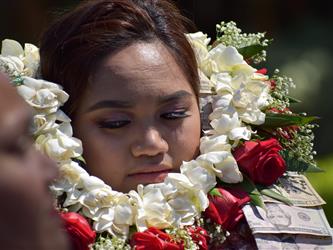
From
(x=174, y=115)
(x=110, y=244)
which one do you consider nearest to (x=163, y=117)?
(x=174, y=115)

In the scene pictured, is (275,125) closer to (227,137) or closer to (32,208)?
(227,137)

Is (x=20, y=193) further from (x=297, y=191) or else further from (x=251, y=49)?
(x=251, y=49)

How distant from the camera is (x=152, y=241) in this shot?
1.88 m

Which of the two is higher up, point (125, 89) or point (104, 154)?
point (125, 89)

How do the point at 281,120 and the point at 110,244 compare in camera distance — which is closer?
the point at 110,244

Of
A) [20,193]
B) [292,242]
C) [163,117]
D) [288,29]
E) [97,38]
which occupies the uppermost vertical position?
[20,193]

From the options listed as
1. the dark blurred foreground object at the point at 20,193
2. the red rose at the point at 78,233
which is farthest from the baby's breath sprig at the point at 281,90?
the dark blurred foreground object at the point at 20,193

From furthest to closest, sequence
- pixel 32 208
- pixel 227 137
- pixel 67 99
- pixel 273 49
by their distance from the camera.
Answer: pixel 273 49, pixel 227 137, pixel 67 99, pixel 32 208

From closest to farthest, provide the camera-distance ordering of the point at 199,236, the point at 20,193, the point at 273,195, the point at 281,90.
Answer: the point at 20,193, the point at 199,236, the point at 273,195, the point at 281,90

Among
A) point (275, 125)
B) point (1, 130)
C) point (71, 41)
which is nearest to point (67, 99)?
point (71, 41)

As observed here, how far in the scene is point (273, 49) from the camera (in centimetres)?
541

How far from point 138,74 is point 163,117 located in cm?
12

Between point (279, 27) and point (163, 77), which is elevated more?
point (163, 77)

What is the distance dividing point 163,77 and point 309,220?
0.54 m
